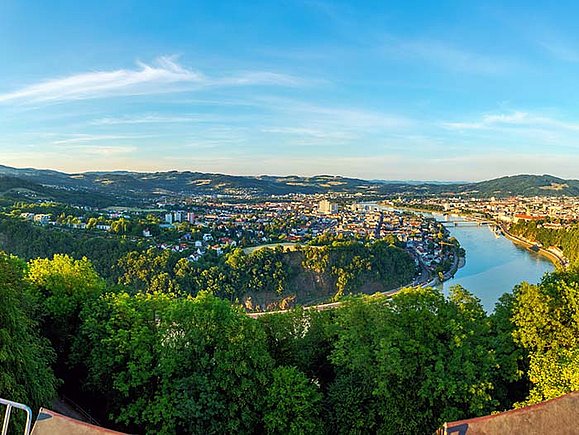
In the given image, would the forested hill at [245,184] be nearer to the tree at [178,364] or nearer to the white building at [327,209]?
the white building at [327,209]

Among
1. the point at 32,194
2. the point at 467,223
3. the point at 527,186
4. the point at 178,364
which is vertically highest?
the point at 527,186

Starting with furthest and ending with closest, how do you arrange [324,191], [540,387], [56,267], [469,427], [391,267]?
[324,191], [391,267], [56,267], [540,387], [469,427]

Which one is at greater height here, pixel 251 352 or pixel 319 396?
pixel 251 352

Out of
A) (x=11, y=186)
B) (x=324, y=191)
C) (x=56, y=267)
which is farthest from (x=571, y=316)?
(x=324, y=191)

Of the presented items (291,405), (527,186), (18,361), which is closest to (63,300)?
(18,361)

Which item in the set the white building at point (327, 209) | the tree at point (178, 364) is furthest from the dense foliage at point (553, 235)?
the tree at point (178, 364)

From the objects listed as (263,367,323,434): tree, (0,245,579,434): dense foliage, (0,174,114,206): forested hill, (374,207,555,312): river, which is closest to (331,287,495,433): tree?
(0,245,579,434): dense foliage

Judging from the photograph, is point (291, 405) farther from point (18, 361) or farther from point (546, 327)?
point (546, 327)

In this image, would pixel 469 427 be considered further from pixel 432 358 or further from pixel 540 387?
pixel 540 387

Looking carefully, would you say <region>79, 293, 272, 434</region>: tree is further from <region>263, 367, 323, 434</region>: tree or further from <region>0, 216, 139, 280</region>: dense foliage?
<region>0, 216, 139, 280</region>: dense foliage
